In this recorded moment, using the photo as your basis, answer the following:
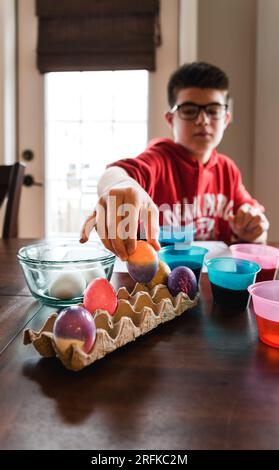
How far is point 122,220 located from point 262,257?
0.32 meters

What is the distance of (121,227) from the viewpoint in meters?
0.64

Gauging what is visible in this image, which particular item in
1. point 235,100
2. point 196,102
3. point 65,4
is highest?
point 65,4

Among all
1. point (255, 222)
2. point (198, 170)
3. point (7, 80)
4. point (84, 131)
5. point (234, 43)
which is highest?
point (234, 43)

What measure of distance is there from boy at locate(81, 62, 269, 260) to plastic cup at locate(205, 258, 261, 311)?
18.1 inches

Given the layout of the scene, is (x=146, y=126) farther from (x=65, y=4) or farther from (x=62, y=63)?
(x=65, y=4)

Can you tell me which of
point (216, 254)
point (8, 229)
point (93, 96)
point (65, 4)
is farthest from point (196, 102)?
point (65, 4)

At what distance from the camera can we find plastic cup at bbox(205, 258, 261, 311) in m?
0.67

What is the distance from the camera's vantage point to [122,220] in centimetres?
65

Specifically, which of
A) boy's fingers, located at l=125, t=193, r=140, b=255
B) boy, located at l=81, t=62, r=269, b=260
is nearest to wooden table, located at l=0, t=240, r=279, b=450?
boy's fingers, located at l=125, t=193, r=140, b=255

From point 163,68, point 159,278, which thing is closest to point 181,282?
point 159,278

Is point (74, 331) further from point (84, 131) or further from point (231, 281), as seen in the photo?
point (84, 131)

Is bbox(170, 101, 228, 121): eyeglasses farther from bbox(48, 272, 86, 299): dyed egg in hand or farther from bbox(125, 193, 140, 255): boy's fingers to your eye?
bbox(48, 272, 86, 299): dyed egg in hand

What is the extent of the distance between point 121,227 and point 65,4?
6.87 feet

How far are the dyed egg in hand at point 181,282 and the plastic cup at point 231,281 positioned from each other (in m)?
0.06
